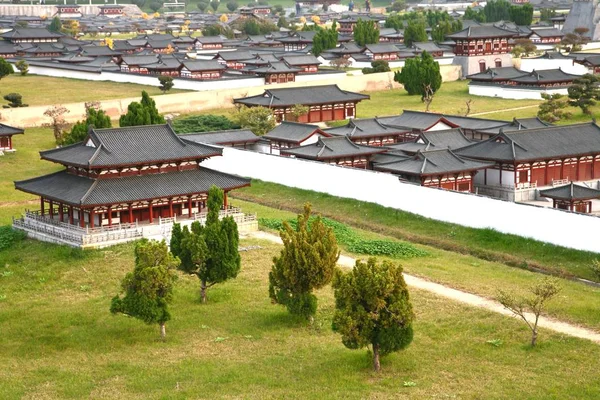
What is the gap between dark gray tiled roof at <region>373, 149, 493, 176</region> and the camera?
49031 mm

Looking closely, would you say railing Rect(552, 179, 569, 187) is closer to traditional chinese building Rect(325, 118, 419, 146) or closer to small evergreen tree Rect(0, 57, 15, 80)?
traditional chinese building Rect(325, 118, 419, 146)

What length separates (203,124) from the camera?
68562 millimetres

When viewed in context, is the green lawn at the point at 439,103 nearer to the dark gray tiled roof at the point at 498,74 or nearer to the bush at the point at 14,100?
the dark gray tiled roof at the point at 498,74

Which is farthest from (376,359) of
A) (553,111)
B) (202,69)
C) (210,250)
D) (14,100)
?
(202,69)

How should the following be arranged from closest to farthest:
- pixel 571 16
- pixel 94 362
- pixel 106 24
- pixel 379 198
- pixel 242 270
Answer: pixel 94 362 → pixel 242 270 → pixel 379 198 → pixel 571 16 → pixel 106 24

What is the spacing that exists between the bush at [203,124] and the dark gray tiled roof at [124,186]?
76.4ft

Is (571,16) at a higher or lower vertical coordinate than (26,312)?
higher

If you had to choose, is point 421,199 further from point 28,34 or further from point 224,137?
point 28,34

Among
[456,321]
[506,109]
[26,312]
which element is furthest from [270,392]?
[506,109]

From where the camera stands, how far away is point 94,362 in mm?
29906

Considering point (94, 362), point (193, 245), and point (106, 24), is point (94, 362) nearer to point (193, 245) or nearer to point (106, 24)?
point (193, 245)

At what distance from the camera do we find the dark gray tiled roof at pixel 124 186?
40.9 metres

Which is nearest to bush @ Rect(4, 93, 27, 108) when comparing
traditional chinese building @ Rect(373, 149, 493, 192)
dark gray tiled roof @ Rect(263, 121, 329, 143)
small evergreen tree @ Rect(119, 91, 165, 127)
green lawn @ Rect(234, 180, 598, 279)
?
small evergreen tree @ Rect(119, 91, 165, 127)

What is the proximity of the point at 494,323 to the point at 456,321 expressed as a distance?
45.1 inches
